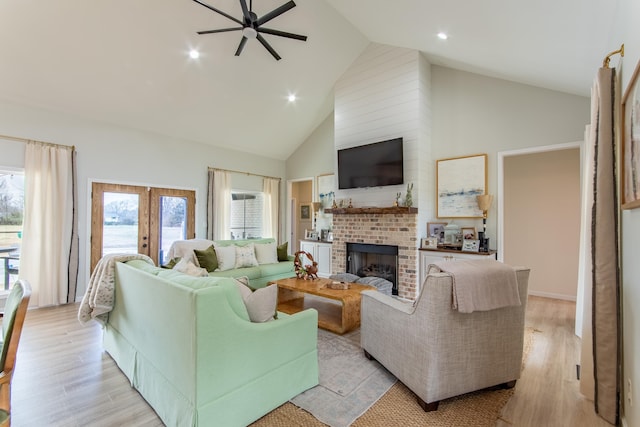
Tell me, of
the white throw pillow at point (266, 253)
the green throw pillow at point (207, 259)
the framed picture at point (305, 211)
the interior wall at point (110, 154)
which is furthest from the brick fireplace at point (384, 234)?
the interior wall at point (110, 154)

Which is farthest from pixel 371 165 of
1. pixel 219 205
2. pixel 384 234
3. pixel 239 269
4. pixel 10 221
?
pixel 10 221

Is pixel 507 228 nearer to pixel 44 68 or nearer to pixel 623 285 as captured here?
pixel 623 285

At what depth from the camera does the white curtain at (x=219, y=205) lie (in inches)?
249

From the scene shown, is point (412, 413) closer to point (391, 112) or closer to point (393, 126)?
point (393, 126)

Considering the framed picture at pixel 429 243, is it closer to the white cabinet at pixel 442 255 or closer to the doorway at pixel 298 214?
the white cabinet at pixel 442 255

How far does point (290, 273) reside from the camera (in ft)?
17.4


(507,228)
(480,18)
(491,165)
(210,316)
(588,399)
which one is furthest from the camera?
(507,228)

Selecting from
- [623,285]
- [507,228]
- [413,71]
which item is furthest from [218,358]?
[507,228]

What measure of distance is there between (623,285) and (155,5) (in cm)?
505

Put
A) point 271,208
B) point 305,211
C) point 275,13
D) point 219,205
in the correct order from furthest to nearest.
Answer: point 305,211 → point 271,208 → point 219,205 → point 275,13

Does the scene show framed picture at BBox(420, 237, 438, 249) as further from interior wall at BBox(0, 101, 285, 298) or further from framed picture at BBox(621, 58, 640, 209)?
interior wall at BBox(0, 101, 285, 298)

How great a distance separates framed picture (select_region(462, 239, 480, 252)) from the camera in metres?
4.43

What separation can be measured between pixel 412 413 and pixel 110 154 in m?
5.61

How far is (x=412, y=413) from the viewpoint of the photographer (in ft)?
6.57
